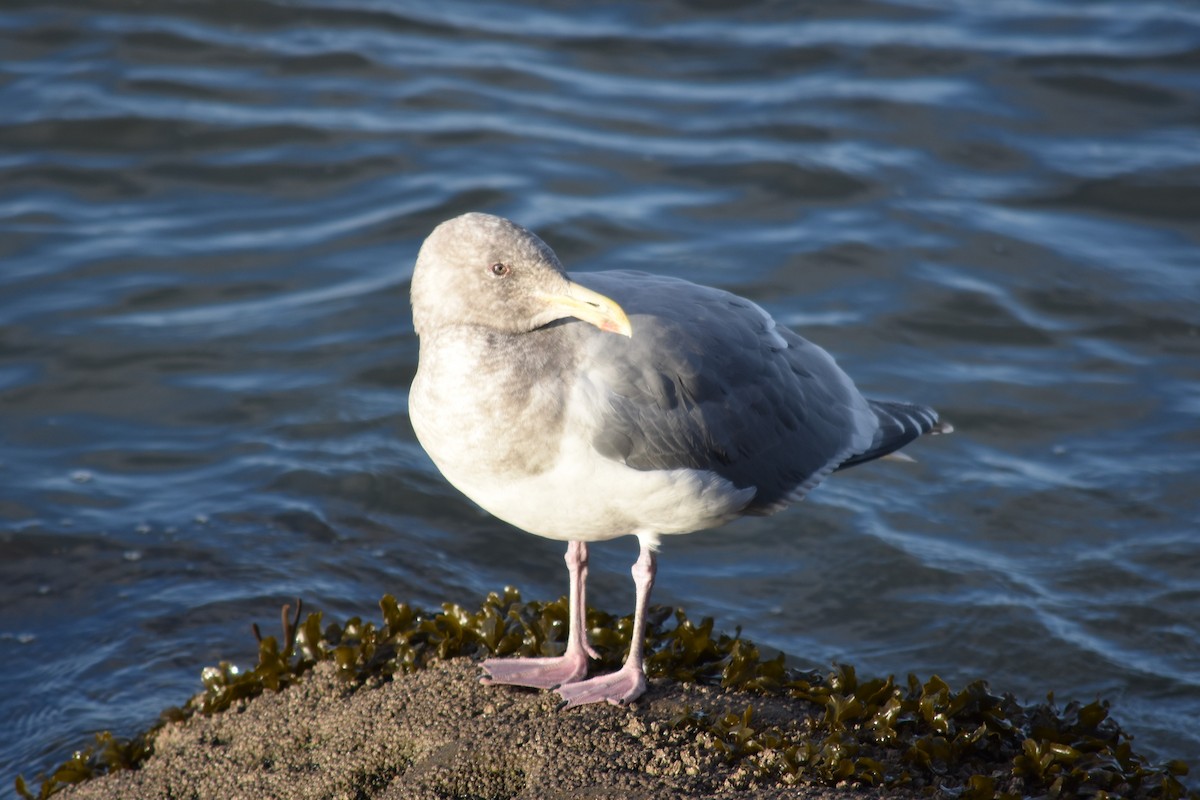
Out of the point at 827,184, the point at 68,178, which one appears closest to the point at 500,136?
the point at 827,184

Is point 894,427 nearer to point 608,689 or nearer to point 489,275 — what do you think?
point 608,689

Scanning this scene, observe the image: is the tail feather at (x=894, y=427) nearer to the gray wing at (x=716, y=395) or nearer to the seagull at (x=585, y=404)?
the gray wing at (x=716, y=395)

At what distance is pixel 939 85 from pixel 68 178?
792 centimetres

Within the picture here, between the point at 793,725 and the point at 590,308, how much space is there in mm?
1641

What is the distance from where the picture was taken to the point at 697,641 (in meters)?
5.09

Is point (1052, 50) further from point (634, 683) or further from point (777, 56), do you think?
point (634, 683)

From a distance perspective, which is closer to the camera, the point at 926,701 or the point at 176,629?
the point at 926,701

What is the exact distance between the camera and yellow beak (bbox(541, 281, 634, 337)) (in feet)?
13.9

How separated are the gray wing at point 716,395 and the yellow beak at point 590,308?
30 centimetres

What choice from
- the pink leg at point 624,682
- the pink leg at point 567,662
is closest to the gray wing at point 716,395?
the pink leg at point 624,682

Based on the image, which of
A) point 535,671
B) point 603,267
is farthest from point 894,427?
point 603,267

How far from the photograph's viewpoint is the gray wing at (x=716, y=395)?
4590 millimetres

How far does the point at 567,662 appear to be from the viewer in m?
4.95

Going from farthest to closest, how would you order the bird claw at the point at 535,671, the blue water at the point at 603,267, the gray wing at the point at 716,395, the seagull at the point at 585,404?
the blue water at the point at 603,267 → the bird claw at the point at 535,671 → the gray wing at the point at 716,395 → the seagull at the point at 585,404
